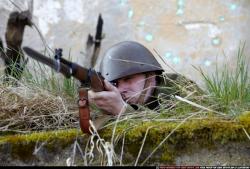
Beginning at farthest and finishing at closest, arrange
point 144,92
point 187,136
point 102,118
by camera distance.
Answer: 1. point 144,92
2. point 102,118
3. point 187,136

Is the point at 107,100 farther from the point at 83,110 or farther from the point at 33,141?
the point at 33,141

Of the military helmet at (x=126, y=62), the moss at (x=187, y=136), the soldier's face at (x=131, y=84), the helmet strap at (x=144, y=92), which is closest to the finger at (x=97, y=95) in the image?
the helmet strap at (x=144, y=92)

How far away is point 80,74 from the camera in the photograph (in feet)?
7.34

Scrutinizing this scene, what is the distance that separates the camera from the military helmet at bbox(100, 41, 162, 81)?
3.22 m

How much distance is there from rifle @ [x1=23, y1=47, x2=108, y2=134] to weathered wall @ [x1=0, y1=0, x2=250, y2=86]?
12.2ft

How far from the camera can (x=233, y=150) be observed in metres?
1.90

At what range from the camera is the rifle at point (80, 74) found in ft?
6.66

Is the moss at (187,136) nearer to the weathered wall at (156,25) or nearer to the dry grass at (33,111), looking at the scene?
the dry grass at (33,111)

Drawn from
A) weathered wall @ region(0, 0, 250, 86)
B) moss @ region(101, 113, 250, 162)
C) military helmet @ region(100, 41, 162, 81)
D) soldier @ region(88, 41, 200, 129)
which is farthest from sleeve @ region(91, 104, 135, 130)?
weathered wall @ region(0, 0, 250, 86)

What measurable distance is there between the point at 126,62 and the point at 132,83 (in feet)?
0.55

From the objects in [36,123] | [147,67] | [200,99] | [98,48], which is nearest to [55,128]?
[36,123]

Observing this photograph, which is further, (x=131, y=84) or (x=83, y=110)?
(x=131, y=84)

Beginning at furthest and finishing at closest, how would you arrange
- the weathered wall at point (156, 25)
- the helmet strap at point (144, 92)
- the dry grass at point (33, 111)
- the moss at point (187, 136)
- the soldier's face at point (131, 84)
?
1. the weathered wall at point (156, 25)
2. the soldier's face at point (131, 84)
3. the helmet strap at point (144, 92)
4. the dry grass at point (33, 111)
5. the moss at point (187, 136)

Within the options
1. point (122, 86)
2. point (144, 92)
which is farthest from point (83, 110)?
point (122, 86)
